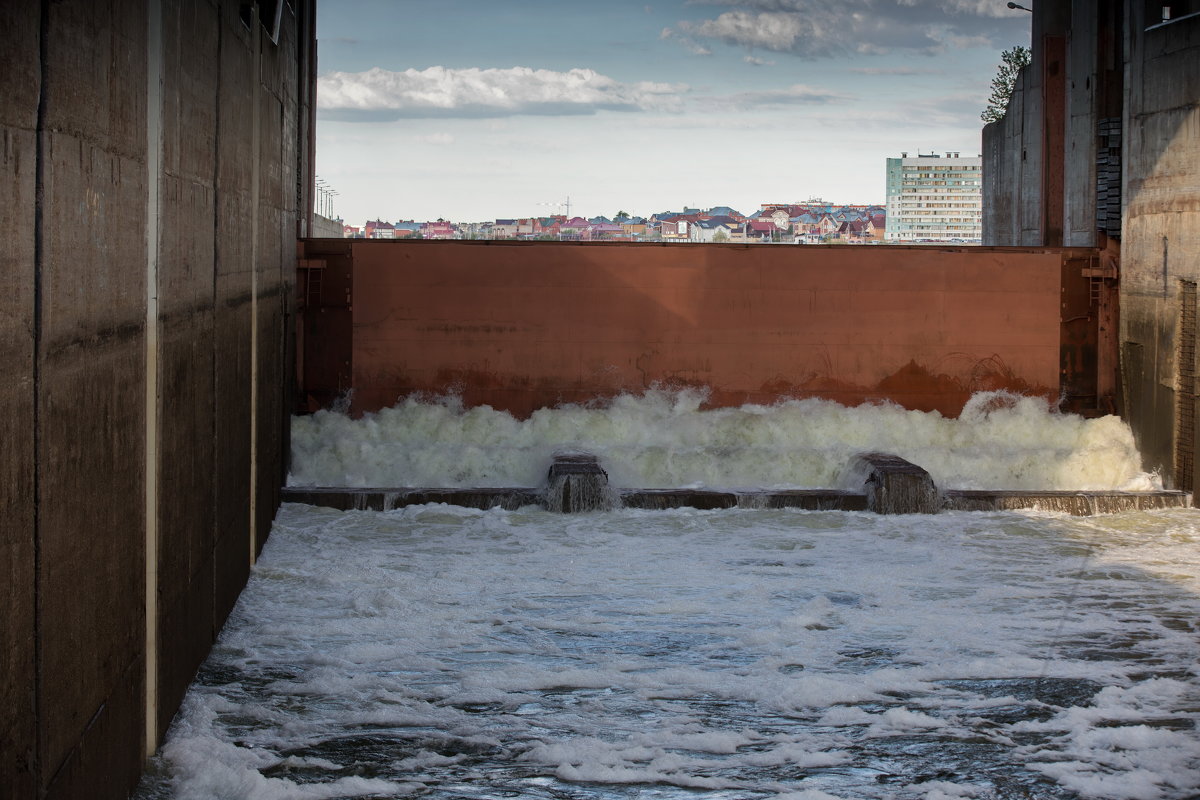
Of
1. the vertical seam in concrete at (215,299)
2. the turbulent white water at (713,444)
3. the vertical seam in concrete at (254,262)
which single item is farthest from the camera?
the turbulent white water at (713,444)

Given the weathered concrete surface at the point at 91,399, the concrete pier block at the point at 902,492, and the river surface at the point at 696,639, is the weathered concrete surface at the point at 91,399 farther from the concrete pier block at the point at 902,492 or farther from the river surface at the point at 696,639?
the concrete pier block at the point at 902,492

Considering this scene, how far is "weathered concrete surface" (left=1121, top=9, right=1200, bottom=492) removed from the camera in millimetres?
12695

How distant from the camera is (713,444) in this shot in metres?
14.3

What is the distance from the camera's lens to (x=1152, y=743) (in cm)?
642

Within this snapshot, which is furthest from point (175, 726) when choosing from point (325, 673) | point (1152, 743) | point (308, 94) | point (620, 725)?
point (308, 94)

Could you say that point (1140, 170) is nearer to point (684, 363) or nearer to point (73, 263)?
point (684, 363)

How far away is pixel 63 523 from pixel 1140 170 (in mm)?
12787

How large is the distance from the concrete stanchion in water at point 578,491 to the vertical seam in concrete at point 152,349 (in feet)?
22.2

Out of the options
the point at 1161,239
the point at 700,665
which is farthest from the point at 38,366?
the point at 1161,239

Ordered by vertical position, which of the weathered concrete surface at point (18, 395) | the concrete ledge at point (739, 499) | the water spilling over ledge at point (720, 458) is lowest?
the concrete ledge at point (739, 499)

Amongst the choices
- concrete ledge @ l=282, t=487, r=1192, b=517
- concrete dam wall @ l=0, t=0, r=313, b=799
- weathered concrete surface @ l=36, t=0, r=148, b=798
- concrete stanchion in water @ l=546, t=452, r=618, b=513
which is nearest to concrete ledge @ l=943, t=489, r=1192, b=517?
concrete ledge @ l=282, t=487, r=1192, b=517

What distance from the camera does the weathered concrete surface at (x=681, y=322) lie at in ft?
48.6

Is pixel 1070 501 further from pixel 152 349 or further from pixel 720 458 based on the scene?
pixel 152 349

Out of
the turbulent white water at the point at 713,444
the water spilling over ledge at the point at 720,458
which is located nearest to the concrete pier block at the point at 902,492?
the water spilling over ledge at the point at 720,458
